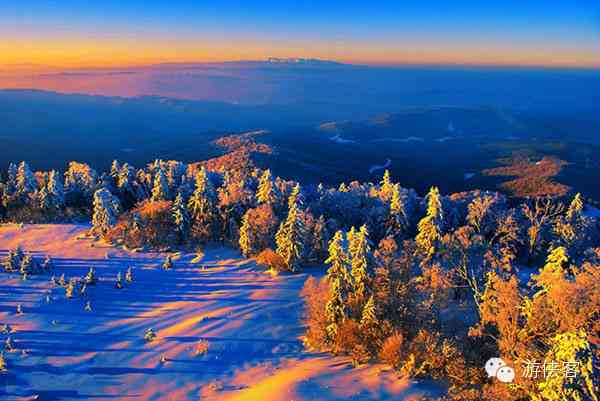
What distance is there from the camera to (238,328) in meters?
24.5

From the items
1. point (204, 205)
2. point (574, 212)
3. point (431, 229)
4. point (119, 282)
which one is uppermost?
point (574, 212)

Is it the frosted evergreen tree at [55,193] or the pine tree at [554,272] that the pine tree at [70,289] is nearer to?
the frosted evergreen tree at [55,193]

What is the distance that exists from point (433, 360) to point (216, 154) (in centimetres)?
17623

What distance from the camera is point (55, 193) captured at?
49.7m

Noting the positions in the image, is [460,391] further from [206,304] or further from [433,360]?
[206,304]

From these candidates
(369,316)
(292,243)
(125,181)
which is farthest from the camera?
(125,181)

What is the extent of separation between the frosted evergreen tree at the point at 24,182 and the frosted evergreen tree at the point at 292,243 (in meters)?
37.9

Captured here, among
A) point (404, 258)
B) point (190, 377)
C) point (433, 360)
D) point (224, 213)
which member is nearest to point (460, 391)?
point (433, 360)

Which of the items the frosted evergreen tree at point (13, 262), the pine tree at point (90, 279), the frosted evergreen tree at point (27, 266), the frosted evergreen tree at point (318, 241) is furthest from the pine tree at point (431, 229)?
the frosted evergreen tree at point (13, 262)

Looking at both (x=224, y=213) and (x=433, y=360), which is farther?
(x=224, y=213)

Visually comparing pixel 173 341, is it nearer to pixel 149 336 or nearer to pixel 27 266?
pixel 149 336

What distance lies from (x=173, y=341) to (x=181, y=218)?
1854cm

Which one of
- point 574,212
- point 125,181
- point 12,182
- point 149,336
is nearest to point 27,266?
point 149,336

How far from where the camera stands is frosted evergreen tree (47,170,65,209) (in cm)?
4962
